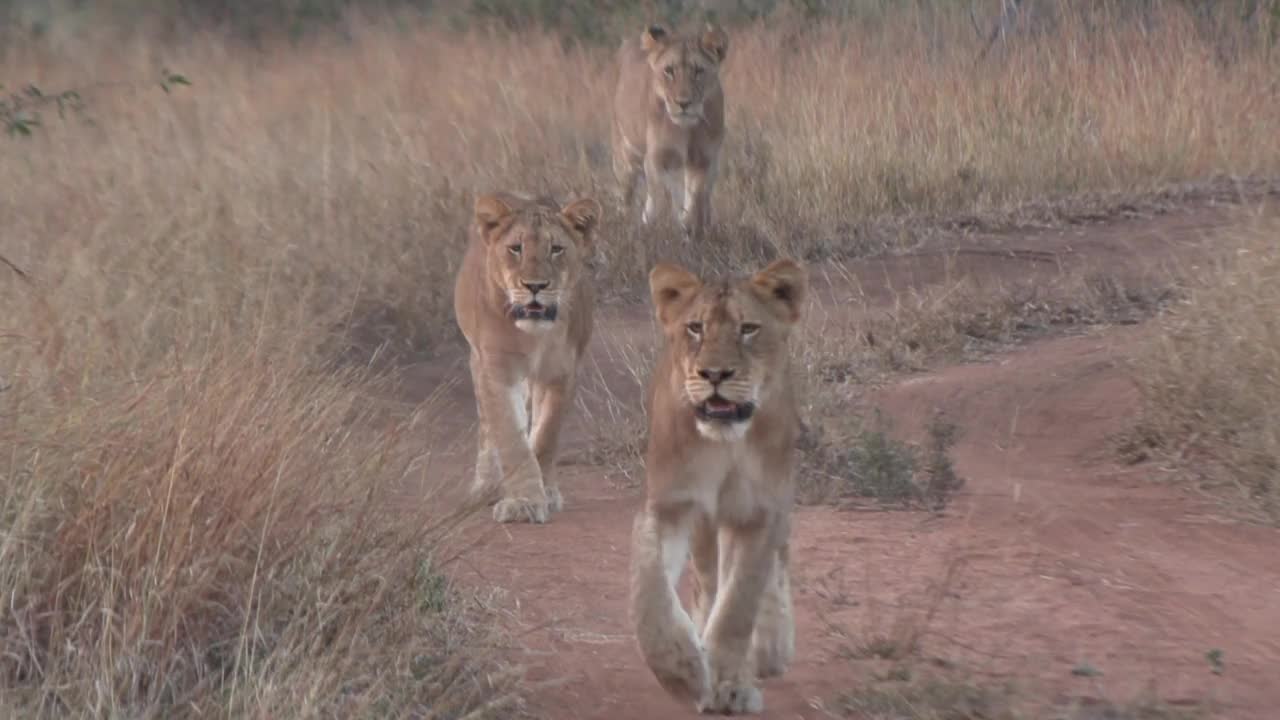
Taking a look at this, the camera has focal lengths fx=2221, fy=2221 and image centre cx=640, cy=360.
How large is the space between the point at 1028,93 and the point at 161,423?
9247mm

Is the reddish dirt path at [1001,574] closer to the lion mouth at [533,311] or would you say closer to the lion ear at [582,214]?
the lion mouth at [533,311]

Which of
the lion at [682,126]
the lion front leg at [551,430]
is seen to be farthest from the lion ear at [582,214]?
the lion at [682,126]

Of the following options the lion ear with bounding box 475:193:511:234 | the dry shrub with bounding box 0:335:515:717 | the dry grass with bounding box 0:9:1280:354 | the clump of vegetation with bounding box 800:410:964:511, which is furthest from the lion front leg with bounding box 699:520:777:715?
the dry grass with bounding box 0:9:1280:354

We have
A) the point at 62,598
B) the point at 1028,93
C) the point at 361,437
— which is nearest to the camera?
the point at 62,598

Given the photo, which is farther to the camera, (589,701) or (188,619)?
(589,701)

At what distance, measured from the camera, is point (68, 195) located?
1045 centimetres

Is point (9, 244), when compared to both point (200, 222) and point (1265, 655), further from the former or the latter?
point (1265, 655)

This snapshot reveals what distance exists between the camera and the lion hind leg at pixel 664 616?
451 cm

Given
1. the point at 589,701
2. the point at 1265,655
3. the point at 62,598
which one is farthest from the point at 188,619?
the point at 1265,655

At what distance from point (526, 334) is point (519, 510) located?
56cm

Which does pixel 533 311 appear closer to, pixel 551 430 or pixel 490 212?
pixel 490 212

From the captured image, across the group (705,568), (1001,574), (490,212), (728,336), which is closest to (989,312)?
(490,212)

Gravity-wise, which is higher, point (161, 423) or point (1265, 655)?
point (161, 423)

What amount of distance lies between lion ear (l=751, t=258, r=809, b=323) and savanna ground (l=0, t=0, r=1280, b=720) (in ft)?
2.68
